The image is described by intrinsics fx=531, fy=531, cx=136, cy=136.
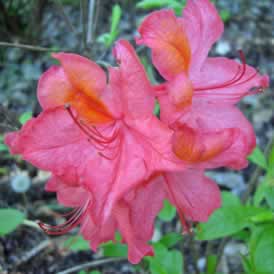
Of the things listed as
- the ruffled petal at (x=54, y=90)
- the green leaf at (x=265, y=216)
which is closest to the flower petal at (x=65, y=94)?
the ruffled petal at (x=54, y=90)

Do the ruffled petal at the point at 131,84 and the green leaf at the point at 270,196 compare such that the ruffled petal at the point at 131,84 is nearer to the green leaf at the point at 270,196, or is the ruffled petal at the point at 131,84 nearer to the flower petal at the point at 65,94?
the flower petal at the point at 65,94

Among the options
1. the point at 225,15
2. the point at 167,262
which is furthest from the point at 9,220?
the point at 225,15

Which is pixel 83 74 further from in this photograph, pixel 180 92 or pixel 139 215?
pixel 139 215

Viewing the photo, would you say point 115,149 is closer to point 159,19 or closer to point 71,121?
point 71,121

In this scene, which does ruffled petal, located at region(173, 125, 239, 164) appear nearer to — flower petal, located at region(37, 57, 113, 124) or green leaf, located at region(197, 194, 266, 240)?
flower petal, located at region(37, 57, 113, 124)

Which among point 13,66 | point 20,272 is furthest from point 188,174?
point 13,66

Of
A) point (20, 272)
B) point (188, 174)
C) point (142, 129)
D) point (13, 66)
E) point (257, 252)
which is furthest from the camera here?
point (13, 66)
